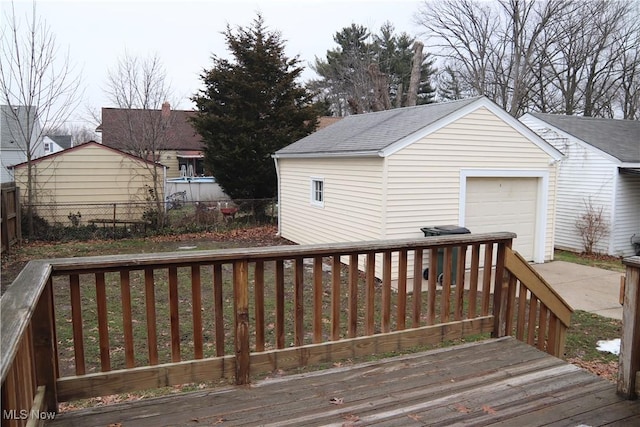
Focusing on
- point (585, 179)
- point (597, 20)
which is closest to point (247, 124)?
point (585, 179)

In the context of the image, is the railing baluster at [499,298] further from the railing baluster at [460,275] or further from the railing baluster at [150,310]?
the railing baluster at [150,310]

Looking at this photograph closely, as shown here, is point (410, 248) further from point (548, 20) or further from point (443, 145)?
point (548, 20)

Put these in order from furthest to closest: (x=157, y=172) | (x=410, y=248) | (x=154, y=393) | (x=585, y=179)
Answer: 1. (x=157, y=172)
2. (x=585, y=179)
3. (x=154, y=393)
4. (x=410, y=248)

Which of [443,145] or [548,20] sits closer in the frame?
[443,145]

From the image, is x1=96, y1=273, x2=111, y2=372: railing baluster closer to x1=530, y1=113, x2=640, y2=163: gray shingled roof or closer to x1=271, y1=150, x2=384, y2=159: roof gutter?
x1=271, y1=150, x2=384, y2=159: roof gutter

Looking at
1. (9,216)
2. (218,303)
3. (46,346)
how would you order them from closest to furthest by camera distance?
(46,346) < (218,303) < (9,216)

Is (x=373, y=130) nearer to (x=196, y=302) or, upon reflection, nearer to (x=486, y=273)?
(x=486, y=273)

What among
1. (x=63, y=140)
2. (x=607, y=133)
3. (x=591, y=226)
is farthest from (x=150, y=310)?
(x=63, y=140)

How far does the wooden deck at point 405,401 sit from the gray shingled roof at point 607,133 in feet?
36.4

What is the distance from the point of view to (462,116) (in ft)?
28.8

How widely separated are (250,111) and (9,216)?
26.2 ft

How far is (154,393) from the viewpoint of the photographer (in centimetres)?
380

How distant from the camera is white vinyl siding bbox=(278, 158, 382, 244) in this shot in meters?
8.47

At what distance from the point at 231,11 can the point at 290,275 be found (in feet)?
38.7
